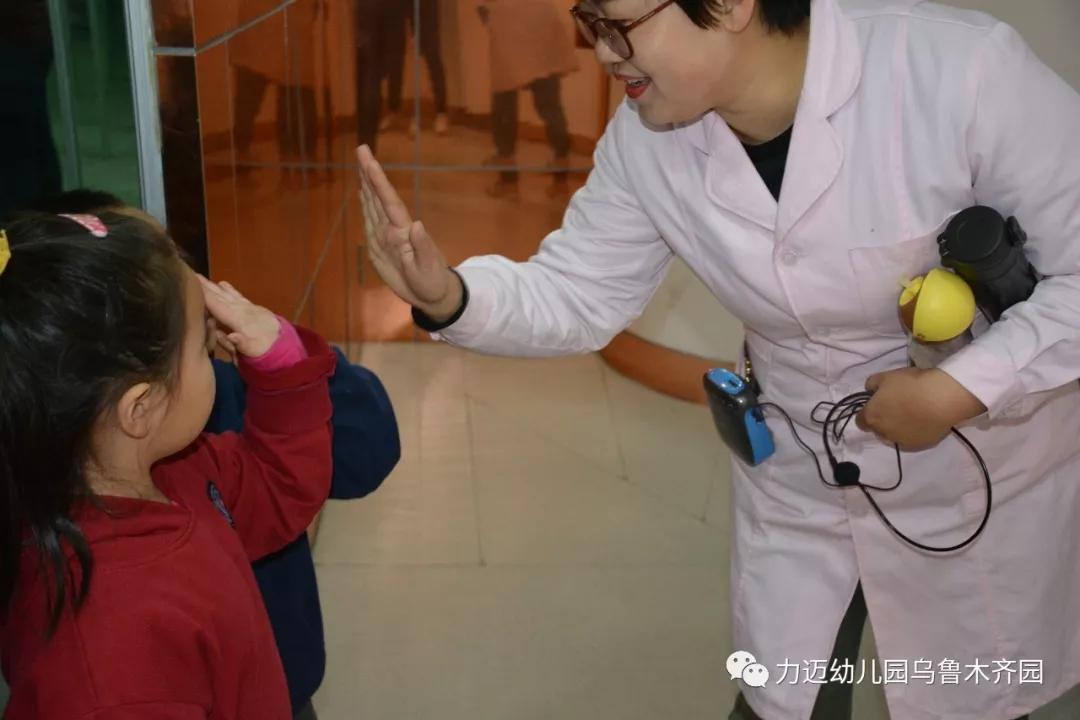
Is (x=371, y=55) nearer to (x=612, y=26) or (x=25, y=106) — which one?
(x=25, y=106)

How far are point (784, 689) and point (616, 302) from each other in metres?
0.52

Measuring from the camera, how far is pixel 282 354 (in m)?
1.20

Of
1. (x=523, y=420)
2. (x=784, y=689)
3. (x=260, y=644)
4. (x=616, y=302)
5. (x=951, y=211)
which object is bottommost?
(x=523, y=420)

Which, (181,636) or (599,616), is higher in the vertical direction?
(181,636)

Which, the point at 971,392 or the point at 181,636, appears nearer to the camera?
the point at 181,636

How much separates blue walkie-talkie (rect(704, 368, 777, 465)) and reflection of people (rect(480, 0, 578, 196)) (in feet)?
5.97

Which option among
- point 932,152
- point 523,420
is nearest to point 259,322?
point 932,152

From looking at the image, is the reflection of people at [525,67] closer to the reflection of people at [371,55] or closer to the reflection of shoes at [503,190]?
the reflection of shoes at [503,190]

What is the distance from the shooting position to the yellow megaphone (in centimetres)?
121

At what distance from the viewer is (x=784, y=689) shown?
1.49 m

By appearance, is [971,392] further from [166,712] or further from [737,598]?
[166,712]

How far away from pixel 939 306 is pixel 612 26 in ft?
1.40

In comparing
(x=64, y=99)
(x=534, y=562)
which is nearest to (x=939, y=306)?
(x=64, y=99)

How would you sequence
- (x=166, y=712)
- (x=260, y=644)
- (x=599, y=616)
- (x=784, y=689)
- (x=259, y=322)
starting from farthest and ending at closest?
(x=599, y=616) → (x=784, y=689) → (x=259, y=322) → (x=260, y=644) → (x=166, y=712)
